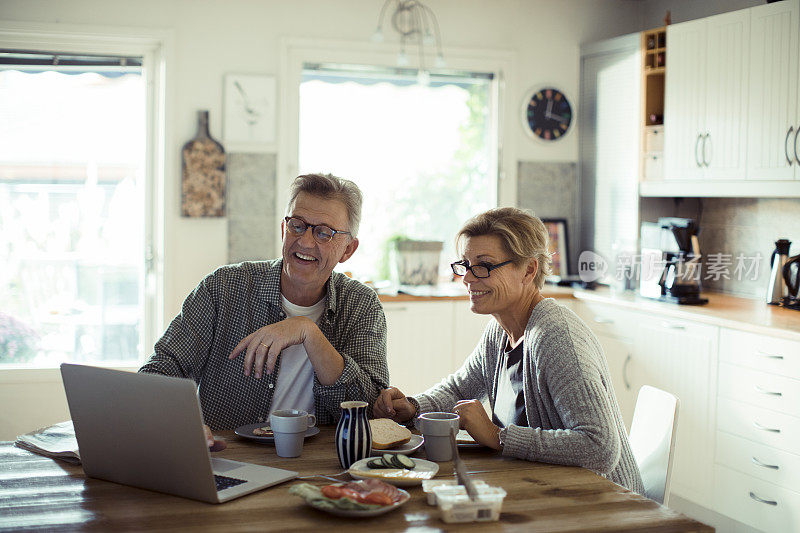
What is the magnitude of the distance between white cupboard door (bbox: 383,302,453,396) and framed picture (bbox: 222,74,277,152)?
116 cm

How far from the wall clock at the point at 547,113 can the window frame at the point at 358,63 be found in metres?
0.10

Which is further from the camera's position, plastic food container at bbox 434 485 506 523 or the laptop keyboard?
the laptop keyboard

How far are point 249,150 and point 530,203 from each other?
170 centimetres

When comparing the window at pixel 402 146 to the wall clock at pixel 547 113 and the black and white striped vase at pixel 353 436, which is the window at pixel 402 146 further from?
the black and white striped vase at pixel 353 436

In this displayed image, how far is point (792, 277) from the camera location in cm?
386

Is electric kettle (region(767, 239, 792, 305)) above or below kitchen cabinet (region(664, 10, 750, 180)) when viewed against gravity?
below

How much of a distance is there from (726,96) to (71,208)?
132 inches

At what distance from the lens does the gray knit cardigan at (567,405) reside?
1819mm

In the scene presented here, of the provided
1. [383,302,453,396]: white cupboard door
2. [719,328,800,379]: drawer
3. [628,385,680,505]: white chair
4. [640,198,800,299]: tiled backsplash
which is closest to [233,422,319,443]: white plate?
[628,385,680,505]: white chair

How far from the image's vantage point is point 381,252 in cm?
487

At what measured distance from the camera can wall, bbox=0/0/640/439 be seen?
167 inches

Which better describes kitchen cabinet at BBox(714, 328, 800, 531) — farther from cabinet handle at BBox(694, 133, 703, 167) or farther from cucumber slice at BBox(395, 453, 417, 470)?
cucumber slice at BBox(395, 453, 417, 470)

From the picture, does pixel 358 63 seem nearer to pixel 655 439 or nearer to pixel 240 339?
pixel 240 339

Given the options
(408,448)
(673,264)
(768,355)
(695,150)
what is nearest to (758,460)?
(768,355)
